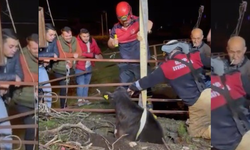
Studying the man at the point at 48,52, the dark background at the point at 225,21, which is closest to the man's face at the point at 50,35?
the man at the point at 48,52

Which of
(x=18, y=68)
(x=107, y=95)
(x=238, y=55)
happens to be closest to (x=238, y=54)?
(x=238, y=55)

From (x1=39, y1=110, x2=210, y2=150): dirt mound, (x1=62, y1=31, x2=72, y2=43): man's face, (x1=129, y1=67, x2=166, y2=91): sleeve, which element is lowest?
(x1=39, y1=110, x2=210, y2=150): dirt mound

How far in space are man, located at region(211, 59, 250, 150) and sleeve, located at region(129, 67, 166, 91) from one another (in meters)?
0.32

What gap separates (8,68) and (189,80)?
103 cm

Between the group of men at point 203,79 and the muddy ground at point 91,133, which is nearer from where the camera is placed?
the group of men at point 203,79

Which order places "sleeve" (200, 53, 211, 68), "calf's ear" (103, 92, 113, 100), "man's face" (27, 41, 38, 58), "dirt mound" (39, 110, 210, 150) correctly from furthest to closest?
"calf's ear" (103, 92, 113, 100) → "dirt mound" (39, 110, 210, 150) → "man's face" (27, 41, 38, 58) → "sleeve" (200, 53, 211, 68)

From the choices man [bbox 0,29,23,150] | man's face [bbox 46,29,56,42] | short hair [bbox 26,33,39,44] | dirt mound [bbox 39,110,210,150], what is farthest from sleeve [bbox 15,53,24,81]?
dirt mound [bbox 39,110,210,150]

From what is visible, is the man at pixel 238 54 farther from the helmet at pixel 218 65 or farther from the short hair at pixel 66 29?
the short hair at pixel 66 29

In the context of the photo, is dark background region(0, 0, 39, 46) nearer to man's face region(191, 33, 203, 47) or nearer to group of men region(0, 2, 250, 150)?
group of men region(0, 2, 250, 150)

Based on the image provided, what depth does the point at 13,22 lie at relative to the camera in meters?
2.17

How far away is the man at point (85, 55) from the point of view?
2361 millimetres

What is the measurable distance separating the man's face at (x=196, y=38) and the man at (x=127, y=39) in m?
0.25

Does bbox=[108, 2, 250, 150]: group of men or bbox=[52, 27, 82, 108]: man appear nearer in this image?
bbox=[108, 2, 250, 150]: group of men

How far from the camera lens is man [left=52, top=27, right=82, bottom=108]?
2387 mm
